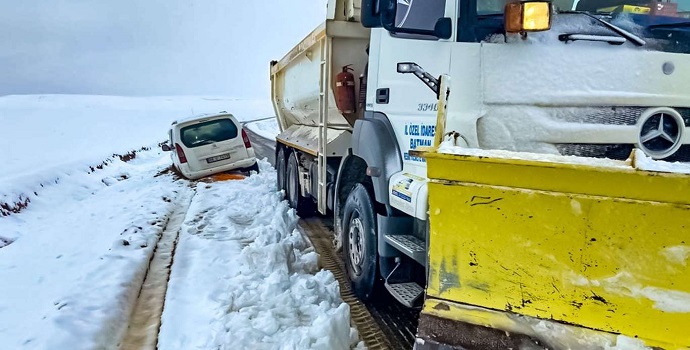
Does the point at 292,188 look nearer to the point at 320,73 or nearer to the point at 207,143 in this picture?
the point at 320,73

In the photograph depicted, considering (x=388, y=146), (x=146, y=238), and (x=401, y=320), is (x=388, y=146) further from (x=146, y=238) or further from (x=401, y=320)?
(x=146, y=238)

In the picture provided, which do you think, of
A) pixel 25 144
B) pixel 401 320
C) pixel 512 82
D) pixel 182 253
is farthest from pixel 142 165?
pixel 512 82

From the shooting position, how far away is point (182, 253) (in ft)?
17.7

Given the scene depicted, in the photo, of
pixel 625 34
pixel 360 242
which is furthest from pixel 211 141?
pixel 625 34

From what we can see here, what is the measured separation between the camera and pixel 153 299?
435 centimetres

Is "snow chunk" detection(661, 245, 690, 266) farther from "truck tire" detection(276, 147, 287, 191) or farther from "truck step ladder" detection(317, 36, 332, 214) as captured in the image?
"truck tire" detection(276, 147, 287, 191)

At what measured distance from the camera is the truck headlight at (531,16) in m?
2.44

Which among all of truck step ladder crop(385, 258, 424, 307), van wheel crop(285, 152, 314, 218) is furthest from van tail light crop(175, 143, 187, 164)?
truck step ladder crop(385, 258, 424, 307)

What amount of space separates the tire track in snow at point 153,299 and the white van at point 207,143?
3.77 m

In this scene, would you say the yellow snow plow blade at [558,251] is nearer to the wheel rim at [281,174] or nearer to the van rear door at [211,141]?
the wheel rim at [281,174]

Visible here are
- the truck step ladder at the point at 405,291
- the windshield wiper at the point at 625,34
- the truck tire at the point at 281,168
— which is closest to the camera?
the windshield wiper at the point at 625,34

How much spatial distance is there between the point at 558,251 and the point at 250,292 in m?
2.68

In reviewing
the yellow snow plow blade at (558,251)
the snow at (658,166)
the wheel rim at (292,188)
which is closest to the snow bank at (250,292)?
the wheel rim at (292,188)

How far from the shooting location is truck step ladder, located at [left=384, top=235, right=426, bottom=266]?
9.96 ft
